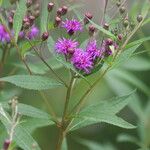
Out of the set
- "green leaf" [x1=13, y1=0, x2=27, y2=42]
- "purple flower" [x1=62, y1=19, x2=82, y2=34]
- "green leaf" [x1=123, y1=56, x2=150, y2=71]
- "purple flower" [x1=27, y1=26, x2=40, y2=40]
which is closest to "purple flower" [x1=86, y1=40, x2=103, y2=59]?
"purple flower" [x1=62, y1=19, x2=82, y2=34]

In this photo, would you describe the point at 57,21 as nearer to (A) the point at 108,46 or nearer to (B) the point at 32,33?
(A) the point at 108,46

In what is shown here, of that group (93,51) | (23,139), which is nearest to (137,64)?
(93,51)

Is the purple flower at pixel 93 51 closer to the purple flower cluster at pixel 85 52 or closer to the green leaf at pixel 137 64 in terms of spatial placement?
the purple flower cluster at pixel 85 52

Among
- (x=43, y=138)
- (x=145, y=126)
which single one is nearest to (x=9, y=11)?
(x=145, y=126)

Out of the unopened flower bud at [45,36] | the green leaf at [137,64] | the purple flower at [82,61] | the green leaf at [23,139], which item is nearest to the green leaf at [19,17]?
the unopened flower bud at [45,36]

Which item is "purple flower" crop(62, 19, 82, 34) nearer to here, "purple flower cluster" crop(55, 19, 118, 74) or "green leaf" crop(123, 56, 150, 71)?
"purple flower cluster" crop(55, 19, 118, 74)

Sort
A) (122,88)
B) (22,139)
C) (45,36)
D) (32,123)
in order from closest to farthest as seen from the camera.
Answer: (22,139) < (45,36) < (32,123) < (122,88)

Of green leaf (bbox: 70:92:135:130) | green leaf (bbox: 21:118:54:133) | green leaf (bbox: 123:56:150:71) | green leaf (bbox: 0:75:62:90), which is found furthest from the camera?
green leaf (bbox: 123:56:150:71)
